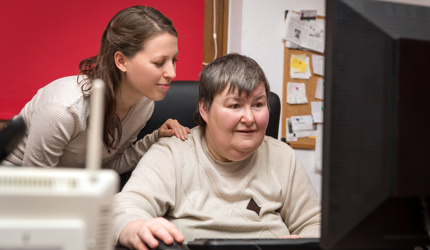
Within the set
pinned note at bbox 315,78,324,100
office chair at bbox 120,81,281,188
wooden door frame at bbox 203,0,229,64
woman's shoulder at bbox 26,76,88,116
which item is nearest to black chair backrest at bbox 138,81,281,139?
office chair at bbox 120,81,281,188

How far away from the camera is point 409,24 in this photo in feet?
2.49

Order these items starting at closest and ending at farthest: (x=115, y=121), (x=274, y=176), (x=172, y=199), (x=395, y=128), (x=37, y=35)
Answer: (x=395, y=128) → (x=172, y=199) → (x=274, y=176) → (x=115, y=121) → (x=37, y=35)

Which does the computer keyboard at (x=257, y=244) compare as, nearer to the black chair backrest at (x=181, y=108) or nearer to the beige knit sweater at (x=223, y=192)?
the beige knit sweater at (x=223, y=192)

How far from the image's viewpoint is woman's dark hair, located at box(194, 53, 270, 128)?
4.74 ft

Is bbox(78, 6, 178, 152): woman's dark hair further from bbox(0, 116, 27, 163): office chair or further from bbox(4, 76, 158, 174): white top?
bbox(0, 116, 27, 163): office chair

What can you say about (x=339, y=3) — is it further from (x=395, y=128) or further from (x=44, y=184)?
(x=44, y=184)

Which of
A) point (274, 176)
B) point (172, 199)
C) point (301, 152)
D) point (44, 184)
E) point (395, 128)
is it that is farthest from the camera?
point (301, 152)

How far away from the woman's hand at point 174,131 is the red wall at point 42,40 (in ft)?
3.34

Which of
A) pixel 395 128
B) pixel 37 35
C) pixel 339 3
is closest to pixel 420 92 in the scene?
pixel 395 128

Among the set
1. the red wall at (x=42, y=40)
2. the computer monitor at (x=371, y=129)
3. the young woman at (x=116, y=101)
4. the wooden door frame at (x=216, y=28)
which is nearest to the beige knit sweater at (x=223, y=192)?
the young woman at (x=116, y=101)

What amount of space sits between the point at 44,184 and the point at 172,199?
87cm

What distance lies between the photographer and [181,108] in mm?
1831

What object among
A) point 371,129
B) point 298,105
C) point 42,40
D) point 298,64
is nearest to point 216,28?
point 298,64

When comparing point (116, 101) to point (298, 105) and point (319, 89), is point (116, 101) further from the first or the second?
point (319, 89)
